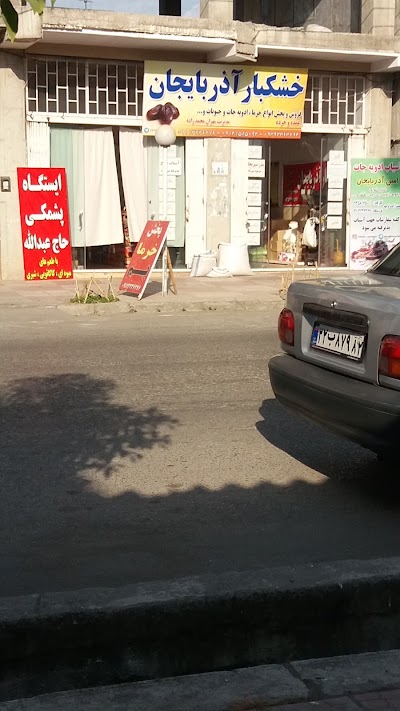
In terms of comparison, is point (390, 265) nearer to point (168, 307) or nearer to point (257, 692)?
point (257, 692)

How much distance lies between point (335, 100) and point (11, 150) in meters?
7.23

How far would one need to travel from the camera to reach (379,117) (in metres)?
20.9

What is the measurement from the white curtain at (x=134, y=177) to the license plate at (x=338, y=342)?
552 inches

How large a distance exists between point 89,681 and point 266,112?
57.5 ft

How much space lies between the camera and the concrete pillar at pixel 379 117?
20.8 m

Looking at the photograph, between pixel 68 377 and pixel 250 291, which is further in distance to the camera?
pixel 250 291

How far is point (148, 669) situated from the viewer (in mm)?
3518

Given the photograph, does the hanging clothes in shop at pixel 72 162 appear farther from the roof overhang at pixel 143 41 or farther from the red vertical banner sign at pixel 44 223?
the roof overhang at pixel 143 41

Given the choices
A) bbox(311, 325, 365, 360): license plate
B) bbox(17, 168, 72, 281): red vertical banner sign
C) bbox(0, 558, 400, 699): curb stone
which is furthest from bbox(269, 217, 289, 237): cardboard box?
bbox(0, 558, 400, 699): curb stone

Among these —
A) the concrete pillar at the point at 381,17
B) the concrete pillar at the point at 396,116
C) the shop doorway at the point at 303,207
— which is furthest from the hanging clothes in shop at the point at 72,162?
the concrete pillar at the point at 396,116

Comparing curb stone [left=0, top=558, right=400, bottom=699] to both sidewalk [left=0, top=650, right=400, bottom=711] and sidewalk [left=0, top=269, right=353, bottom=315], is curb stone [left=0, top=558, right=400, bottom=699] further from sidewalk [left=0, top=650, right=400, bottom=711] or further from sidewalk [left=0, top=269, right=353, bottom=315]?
sidewalk [left=0, top=269, right=353, bottom=315]

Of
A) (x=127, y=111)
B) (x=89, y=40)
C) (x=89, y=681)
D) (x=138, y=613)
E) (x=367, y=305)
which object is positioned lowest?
(x=89, y=681)

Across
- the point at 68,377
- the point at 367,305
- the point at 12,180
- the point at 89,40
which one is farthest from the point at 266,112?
the point at 367,305

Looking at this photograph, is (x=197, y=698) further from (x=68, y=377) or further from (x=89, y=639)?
(x=68, y=377)
